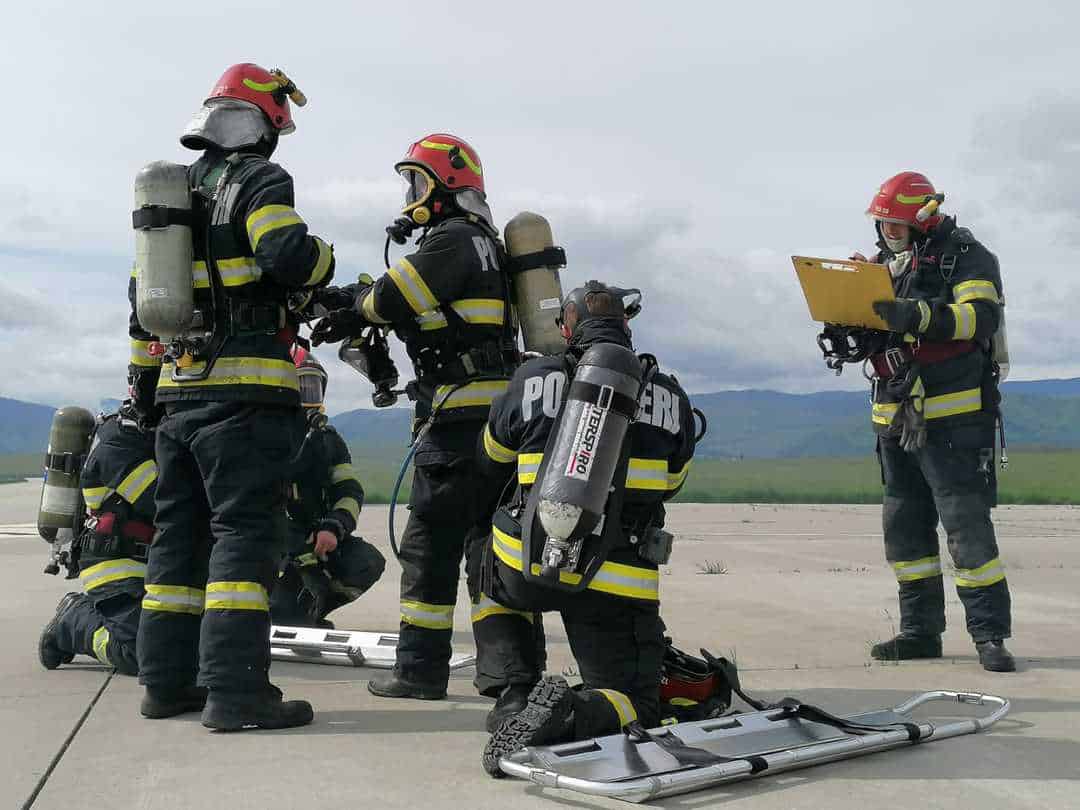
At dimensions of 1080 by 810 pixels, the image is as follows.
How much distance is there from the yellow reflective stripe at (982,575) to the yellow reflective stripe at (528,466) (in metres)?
2.80

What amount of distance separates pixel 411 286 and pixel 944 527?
286cm

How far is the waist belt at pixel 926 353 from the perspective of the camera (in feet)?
18.9

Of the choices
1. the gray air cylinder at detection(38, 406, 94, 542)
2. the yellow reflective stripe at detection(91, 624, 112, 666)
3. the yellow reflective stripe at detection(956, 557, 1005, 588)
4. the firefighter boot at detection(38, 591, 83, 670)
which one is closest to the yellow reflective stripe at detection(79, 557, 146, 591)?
the yellow reflective stripe at detection(91, 624, 112, 666)

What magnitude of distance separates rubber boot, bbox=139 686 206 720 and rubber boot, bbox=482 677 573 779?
1.54 metres

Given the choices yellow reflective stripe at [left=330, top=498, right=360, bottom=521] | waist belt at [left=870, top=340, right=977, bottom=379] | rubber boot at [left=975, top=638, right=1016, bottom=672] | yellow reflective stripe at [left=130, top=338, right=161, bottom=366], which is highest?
waist belt at [left=870, top=340, right=977, bottom=379]

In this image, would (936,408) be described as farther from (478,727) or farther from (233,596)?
(233,596)

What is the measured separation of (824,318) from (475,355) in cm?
189

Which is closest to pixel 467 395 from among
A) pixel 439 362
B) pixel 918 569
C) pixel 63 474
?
pixel 439 362

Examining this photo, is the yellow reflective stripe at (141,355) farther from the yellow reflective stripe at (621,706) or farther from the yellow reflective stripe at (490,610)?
the yellow reflective stripe at (621,706)

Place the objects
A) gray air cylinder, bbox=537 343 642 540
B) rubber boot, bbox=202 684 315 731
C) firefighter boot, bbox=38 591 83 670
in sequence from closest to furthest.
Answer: gray air cylinder, bbox=537 343 642 540
rubber boot, bbox=202 684 315 731
firefighter boot, bbox=38 591 83 670

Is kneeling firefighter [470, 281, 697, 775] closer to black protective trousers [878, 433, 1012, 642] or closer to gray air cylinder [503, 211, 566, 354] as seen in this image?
gray air cylinder [503, 211, 566, 354]

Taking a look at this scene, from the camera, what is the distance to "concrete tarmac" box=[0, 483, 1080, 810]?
3.27 meters

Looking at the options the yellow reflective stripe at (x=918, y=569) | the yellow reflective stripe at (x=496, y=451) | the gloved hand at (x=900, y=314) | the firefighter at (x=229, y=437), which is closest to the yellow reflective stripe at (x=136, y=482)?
the firefighter at (x=229, y=437)

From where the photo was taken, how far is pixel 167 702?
14.4ft
